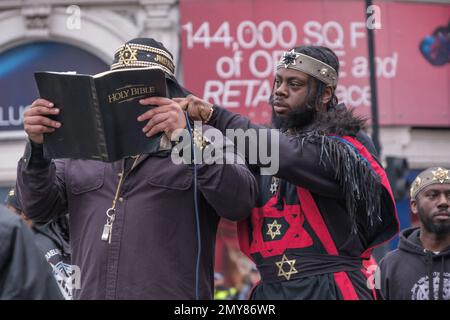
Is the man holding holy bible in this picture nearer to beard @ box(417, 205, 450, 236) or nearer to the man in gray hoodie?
the man in gray hoodie

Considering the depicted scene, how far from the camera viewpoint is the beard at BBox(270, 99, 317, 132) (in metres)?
4.18

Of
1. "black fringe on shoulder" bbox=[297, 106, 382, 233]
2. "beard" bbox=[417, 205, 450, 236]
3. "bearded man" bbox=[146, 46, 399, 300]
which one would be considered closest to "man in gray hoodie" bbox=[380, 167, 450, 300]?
"beard" bbox=[417, 205, 450, 236]

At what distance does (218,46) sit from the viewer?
14555 mm

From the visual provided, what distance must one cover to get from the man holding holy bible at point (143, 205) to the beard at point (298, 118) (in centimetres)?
38

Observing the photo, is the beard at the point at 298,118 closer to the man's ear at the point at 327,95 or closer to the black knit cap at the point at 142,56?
the man's ear at the point at 327,95

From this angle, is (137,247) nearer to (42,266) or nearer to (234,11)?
(42,266)

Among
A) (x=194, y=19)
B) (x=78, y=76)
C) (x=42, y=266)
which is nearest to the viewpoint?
(x=42, y=266)

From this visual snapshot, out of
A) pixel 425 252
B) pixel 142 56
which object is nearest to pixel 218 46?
pixel 425 252

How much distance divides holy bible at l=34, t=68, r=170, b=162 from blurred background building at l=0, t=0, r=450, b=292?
10.2 m

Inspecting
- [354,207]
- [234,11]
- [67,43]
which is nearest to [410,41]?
[234,11]

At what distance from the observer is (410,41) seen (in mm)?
15312

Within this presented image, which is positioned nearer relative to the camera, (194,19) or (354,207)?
(354,207)

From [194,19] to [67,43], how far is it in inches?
73.4

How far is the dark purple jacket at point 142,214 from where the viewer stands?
3812mm
